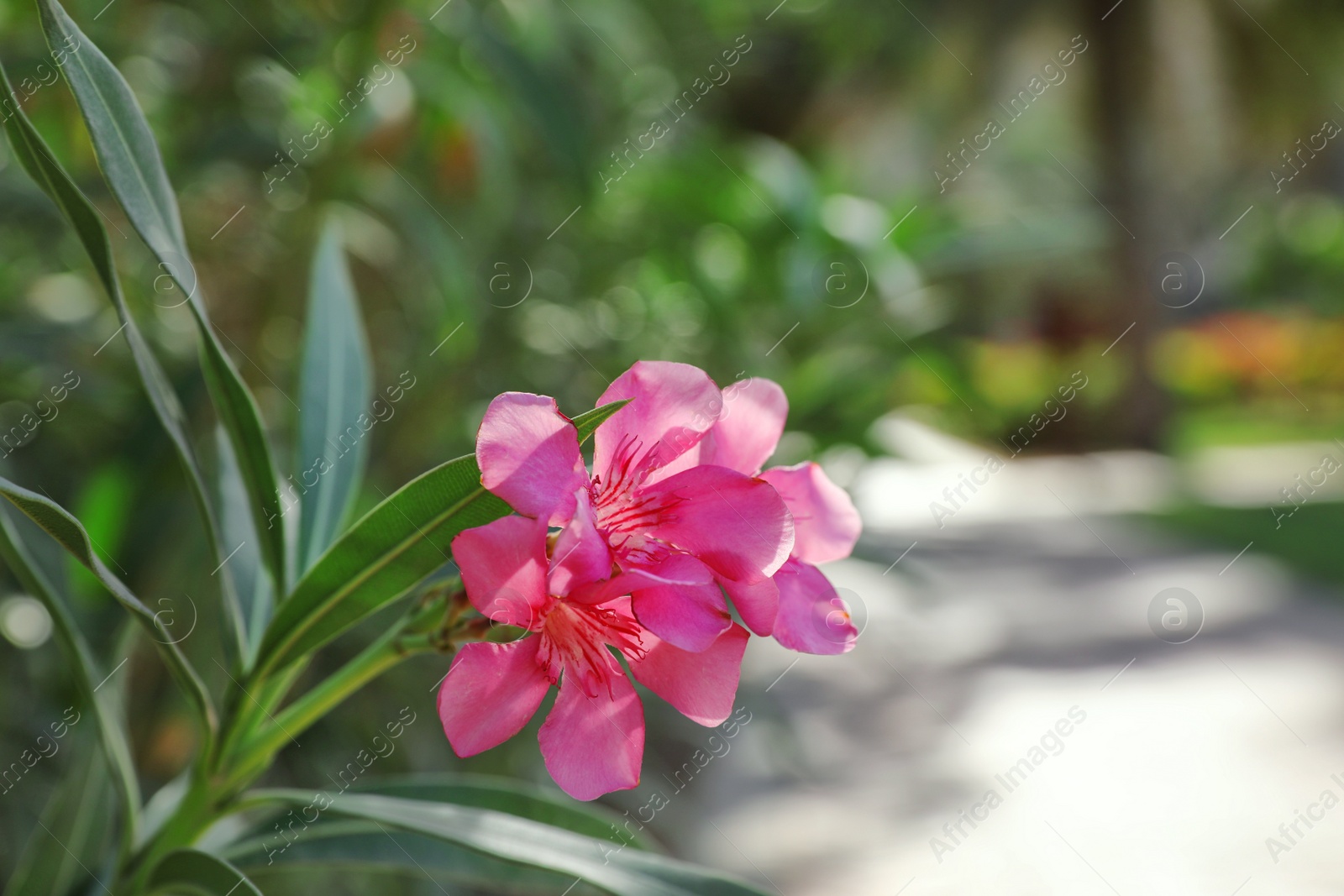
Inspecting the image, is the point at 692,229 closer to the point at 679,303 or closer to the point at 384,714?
the point at 679,303

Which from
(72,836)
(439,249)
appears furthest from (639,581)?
(439,249)

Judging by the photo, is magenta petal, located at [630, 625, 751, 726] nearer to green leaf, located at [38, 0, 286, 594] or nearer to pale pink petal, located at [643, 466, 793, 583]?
pale pink petal, located at [643, 466, 793, 583]

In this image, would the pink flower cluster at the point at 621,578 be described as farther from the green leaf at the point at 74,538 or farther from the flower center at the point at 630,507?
the green leaf at the point at 74,538

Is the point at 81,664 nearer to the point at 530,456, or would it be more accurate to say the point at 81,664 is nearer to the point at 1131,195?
the point at 530,456

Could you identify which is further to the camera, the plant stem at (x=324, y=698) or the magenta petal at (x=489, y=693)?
the plant stem at (x=324, y=698)

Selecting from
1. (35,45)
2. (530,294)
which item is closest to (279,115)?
(35,45)

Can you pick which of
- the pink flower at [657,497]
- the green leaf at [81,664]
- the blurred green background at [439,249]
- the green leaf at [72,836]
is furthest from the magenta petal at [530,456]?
the blurred green background at [439,249]
